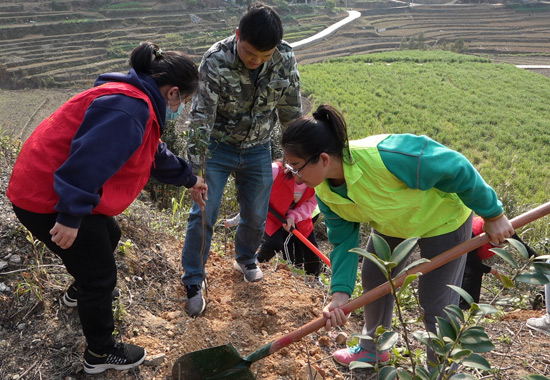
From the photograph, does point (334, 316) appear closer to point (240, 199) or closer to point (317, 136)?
point (317, 136)

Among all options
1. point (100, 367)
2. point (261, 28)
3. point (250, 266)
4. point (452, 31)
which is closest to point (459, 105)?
point (250, 266)

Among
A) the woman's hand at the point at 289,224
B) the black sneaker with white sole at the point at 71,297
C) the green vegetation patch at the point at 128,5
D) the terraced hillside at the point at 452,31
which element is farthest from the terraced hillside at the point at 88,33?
the black sneaker with white sole at the point at 71,297

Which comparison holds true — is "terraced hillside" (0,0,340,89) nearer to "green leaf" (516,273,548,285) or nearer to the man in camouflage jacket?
the man in camouflage jacket

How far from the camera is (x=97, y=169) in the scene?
1.51 meters

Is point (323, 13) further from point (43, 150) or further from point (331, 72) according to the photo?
point (43, 150)

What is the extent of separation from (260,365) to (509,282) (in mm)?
1287

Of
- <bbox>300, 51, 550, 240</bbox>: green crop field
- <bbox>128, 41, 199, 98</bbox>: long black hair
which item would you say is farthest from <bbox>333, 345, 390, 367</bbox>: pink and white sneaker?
<bbox>300, 51, 550, 240</bbox>: green crop field

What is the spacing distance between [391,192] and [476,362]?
753mm

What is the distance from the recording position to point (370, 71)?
25078 millimetres

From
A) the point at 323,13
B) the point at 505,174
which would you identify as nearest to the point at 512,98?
the point at 505,174

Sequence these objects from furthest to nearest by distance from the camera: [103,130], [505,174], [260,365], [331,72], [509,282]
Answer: [331,72] → [505,174] → [260,365] → [103,130] → [509,282]

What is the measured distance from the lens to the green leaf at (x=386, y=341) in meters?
1.25

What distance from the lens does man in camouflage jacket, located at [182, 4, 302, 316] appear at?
2.28m

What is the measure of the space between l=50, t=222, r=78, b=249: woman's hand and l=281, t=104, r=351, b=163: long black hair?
0.80 metres
